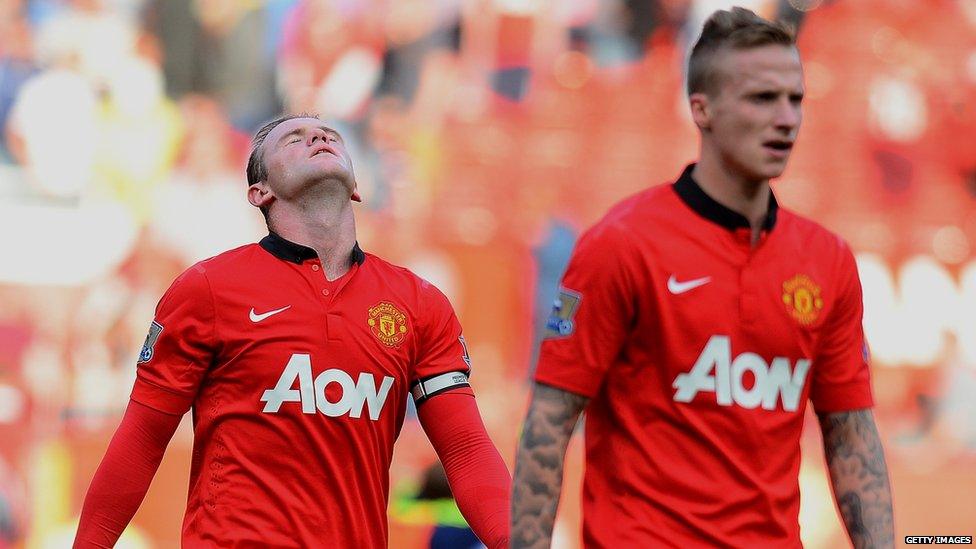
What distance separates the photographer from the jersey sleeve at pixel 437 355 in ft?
13.8

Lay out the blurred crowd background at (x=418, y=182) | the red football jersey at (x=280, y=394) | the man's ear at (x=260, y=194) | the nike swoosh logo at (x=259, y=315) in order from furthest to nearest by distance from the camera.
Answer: the blurred crowd background at (x=418, y=182)
the man's ear at (x=260, y=194)
the nike swoosh logo at (x=259, y=315)
the red football jersey at (x=280, y=394)

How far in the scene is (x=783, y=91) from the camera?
3439 millimetres

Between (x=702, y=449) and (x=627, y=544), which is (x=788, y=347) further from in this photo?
(x=627, y=544)

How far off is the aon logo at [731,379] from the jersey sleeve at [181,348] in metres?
1.36

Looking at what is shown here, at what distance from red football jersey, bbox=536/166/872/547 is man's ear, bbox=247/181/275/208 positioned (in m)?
1.23

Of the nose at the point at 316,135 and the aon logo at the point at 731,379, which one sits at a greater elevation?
the nose at the point at 316,135

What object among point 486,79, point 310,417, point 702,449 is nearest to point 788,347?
point 702,449

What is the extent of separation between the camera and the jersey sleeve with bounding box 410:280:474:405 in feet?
13.8

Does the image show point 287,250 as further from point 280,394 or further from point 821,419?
point 821,419

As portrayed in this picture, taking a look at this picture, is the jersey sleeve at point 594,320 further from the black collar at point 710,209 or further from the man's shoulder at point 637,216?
the black collar at point 710,209

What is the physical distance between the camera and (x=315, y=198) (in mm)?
4254

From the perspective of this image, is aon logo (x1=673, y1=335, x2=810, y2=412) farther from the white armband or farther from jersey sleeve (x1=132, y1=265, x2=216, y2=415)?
jersey sleeve (x1=132, y1=265, x2=216, y2=415)

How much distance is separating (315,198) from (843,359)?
1576 mm

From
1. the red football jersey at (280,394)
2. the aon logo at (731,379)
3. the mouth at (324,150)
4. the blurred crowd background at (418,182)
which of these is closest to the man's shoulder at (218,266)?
the red football jersey at (280,394)
